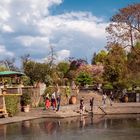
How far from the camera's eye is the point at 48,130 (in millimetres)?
29969

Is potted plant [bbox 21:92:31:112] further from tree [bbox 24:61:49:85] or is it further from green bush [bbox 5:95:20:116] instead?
tree [bbox 24:61:49:85]

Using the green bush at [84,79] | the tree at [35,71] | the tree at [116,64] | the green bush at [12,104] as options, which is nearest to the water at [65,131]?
the green bush at [12,104]

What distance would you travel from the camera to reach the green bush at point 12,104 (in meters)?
39.2

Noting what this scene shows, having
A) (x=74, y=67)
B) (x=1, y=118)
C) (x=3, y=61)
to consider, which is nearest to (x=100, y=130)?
(x=1, y=118)

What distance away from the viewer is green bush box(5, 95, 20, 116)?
39219 millimetres

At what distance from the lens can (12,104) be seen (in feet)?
130

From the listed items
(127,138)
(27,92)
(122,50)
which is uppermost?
(122,50)

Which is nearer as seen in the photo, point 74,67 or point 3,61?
point 3,61

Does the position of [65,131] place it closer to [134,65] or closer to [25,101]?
[25,101]

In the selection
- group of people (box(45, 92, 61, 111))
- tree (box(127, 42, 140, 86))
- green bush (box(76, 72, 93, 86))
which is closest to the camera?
group of people (box(45, 92, 61, 111))

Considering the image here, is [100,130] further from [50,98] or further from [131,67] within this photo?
[131,67]

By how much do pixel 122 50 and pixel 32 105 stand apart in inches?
662

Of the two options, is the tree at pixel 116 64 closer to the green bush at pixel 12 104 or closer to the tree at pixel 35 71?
the tree at pixel 35 71

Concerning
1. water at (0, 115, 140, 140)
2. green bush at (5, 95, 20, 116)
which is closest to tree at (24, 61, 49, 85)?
green bush at (5, 95, 20, 116)
